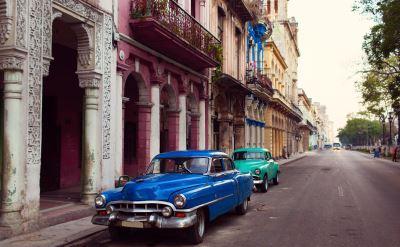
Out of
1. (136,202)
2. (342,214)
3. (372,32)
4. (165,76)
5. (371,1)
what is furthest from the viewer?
(372,32)

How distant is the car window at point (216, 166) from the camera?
825cm

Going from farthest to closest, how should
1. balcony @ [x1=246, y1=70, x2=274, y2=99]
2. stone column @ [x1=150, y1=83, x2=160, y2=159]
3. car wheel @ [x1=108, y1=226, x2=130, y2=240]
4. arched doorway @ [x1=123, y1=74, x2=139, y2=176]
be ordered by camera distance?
balcony @ [x1=246, y1=70, x2=274, y2=99] → arched doorway @ [x1=123, y1=74, x2=139, y2=176] → stone column @ [x1=150, y1=83, x2=160, y2=159] → car wheel @ [x1=108, y1=226, x2=130, y2=240]

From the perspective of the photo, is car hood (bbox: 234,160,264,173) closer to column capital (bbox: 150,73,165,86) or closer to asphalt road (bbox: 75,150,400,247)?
asphalt road (bbox: 75,150,400,247)

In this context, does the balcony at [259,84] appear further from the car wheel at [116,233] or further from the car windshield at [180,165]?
the car wheel at [116,233]

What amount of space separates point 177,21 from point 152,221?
9.87 m

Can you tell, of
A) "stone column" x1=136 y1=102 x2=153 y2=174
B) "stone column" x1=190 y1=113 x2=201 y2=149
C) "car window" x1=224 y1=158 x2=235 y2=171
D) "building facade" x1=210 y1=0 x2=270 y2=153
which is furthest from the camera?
"building facade" x1=210 y1=0 x2=270 y2=153

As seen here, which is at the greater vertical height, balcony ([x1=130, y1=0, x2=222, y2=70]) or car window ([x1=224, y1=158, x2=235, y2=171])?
balcony ([x1=130, y1=0, x2=222, y2=70])

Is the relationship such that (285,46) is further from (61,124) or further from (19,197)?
(19,197)

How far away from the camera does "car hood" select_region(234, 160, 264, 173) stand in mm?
14281

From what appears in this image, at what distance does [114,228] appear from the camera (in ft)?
24.3

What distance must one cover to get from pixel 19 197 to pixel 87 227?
1.43 m

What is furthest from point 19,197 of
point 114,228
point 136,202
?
point 136,202

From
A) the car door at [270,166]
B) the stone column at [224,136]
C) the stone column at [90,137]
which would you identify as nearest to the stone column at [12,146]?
the stone column at [90,137]

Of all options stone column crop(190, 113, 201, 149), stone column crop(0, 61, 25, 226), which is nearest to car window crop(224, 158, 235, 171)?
stone column crop(0, 61, 25, 226)
